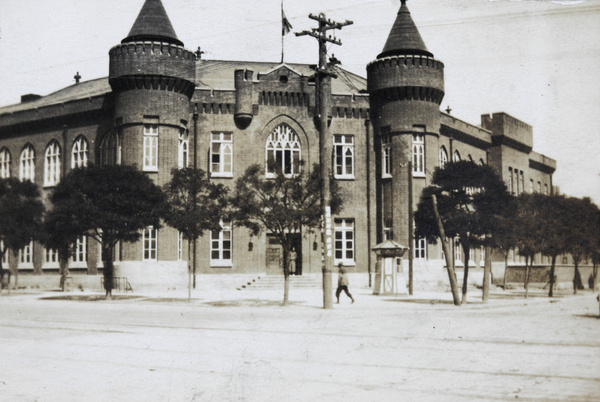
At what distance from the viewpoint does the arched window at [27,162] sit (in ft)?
133

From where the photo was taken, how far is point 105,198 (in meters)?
27.0

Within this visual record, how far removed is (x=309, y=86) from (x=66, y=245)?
18.1 m

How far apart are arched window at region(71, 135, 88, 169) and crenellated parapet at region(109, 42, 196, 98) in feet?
17.1

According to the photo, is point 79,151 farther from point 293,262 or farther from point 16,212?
point 16,212

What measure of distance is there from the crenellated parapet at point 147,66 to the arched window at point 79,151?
17.1 ft

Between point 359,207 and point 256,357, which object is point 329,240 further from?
point 359,207

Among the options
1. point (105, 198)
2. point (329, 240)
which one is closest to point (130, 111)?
Result: point (105, 198)

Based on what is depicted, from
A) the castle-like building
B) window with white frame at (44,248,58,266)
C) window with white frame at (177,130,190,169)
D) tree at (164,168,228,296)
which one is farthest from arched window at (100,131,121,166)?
tree at (164,168,228,296)

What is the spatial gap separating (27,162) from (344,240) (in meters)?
21.0

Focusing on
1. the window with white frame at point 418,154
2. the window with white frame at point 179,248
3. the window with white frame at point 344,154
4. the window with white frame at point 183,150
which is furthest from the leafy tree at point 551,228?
the window with white frame at point 183,150

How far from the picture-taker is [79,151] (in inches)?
1554

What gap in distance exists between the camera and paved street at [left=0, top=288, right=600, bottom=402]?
8.19 metres

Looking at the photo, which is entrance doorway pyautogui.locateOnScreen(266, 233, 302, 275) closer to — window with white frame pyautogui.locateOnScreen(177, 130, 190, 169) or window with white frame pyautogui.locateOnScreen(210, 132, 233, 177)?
window with white frame pyautogui.locateOnScreen(210, 132, 233, 177)

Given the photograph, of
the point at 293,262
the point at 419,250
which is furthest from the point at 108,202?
the point at 419,250
